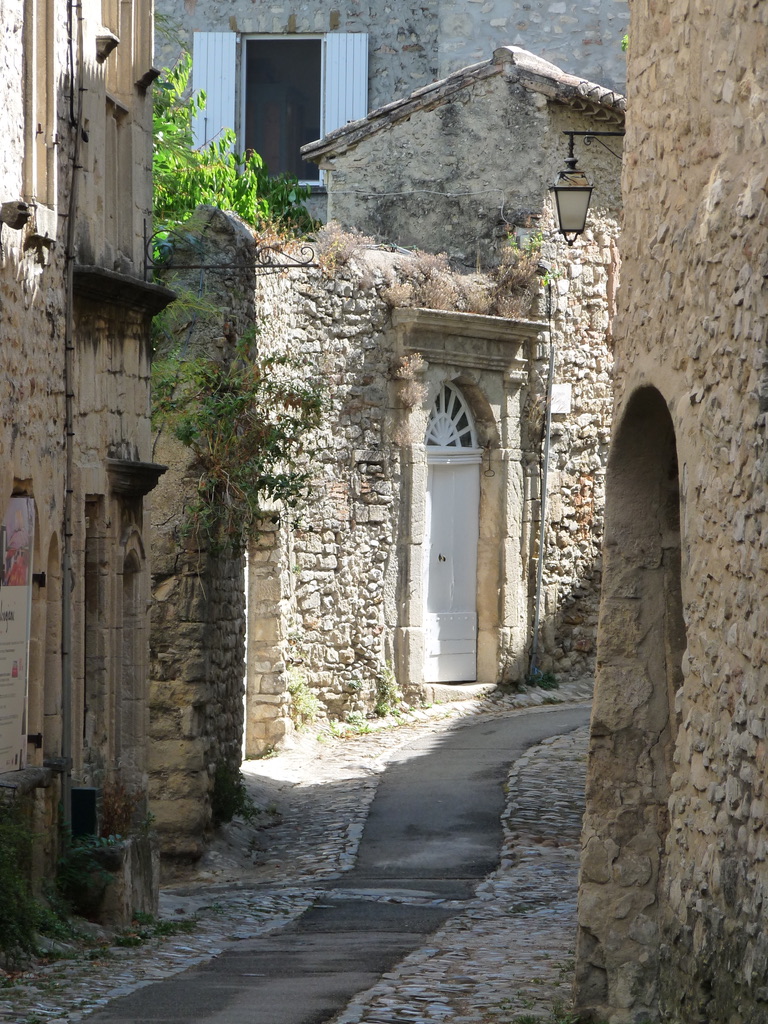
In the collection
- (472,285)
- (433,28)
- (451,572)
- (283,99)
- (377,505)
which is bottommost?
(451,572)

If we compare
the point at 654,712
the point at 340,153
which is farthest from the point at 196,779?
the point at 340,153

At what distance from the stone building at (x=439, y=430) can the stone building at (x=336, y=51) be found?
3031mm

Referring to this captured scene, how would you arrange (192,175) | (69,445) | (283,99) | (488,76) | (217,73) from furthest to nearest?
1. (283,99)
2. (217,73)
3. (488,76)
4. (192,175)
5. (69,445)

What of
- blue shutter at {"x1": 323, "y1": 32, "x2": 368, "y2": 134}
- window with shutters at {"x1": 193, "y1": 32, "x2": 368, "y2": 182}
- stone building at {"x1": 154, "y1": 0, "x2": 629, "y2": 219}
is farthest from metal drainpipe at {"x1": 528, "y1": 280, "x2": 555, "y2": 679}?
window with shutters at {"x1": 193, "y1": 32, "x2": 368, "y2": 182}

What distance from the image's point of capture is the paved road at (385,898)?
6.23 meters

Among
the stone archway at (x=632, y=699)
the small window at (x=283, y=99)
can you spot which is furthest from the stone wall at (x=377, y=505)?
the stone archway at (x=632, y=699)

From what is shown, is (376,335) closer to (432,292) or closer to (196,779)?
(432,292)

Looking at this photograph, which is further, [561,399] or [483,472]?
[561,399]

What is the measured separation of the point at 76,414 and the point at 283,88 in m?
12.8

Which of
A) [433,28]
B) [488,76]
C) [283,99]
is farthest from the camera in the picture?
[283,99]

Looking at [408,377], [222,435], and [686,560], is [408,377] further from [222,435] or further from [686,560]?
[686,560]

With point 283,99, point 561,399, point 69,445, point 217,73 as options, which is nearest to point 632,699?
point 69,445

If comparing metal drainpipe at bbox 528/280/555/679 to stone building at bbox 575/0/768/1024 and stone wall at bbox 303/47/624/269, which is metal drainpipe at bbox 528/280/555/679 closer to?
Answer: stone wall at bbox 303/47/624/269

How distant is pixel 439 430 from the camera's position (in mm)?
16641
